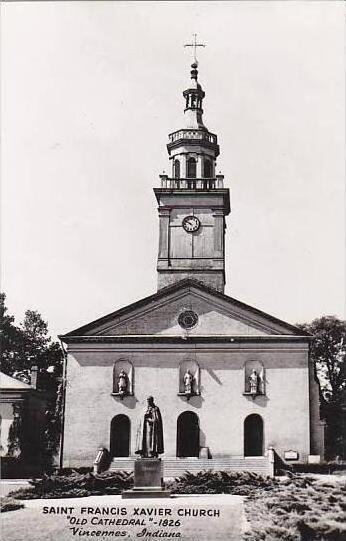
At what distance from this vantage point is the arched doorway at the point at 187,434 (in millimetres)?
32250

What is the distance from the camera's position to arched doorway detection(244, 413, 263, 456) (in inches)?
1259

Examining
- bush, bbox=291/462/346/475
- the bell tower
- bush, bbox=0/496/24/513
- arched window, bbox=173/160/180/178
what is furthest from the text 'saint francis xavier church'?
bush, bbox=0/496/24/513

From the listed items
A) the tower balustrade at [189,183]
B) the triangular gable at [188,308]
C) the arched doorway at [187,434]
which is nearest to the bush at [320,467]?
the arched doorway at [187,434]

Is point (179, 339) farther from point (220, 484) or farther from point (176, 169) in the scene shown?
point (176, 169)

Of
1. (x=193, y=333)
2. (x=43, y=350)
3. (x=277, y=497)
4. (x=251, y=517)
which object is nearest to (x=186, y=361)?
(x=193, y=333)

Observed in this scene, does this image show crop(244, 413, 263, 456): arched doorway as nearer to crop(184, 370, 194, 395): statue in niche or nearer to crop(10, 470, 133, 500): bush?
crop(184, 370, 194, 395): statue in niche

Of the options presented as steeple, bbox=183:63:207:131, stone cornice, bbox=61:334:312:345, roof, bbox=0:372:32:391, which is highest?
steeple, bbox=183:63:207:131

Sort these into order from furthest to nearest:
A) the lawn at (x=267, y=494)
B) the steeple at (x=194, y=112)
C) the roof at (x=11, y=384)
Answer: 1. the steeple at (x=194, y=112)
2. the roof at (x=11, y=384)
3. the lawn at (x=267, y=494)

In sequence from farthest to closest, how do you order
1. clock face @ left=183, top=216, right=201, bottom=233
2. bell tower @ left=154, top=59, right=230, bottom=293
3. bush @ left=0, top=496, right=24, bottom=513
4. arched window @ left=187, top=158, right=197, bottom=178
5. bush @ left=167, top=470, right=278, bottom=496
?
arched window @ left=187, top=158, right=197, bottom=178, clock face @ left=183, top=216, right=201, bottom=233, bell tower @ left=154, top=59, right=230, bottom=293, bush @ left=167, top=470, right=278, bottom=496, bush @ left=0, top=496, right=24, bottom=513

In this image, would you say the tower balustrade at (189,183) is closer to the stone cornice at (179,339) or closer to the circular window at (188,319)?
the circular window at (188,319)

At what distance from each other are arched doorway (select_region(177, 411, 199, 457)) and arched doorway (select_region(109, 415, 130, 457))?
2298mm

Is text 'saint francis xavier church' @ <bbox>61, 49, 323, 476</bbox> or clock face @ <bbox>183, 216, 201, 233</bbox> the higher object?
clock face @ <bbox>183, 216, 201, 233</bbox>

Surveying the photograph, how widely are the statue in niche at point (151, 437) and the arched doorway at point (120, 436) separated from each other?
10.4m

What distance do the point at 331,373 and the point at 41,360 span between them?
1456cm
